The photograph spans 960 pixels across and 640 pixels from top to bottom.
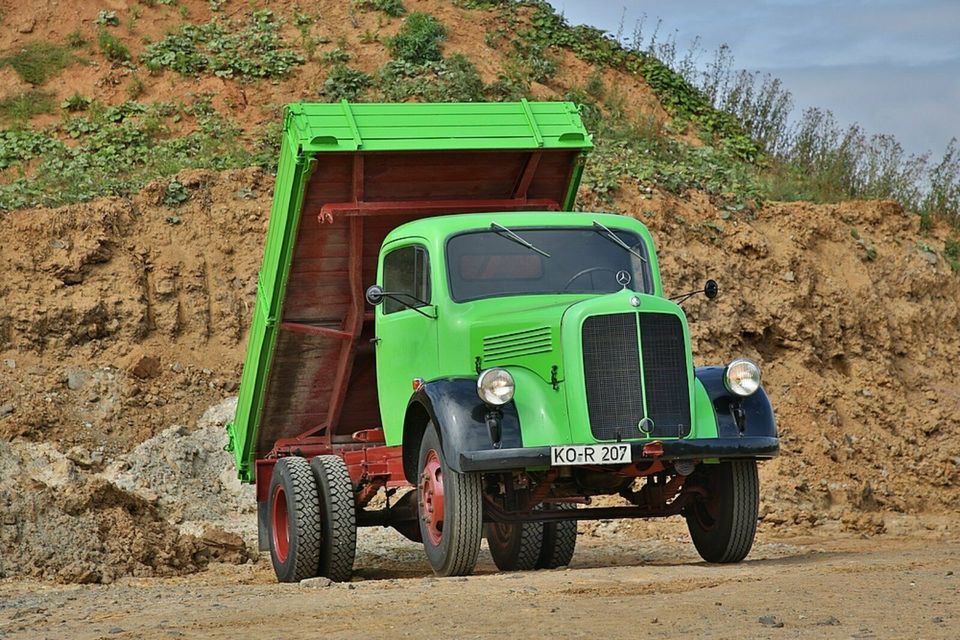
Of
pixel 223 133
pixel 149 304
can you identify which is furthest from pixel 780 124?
pixel 149 304

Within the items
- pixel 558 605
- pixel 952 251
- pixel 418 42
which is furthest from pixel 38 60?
pixel 558 605

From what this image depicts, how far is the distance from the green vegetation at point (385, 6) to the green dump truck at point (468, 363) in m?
14.3

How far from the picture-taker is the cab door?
10.3 m

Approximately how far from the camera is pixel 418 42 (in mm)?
24016

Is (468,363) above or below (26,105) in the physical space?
below

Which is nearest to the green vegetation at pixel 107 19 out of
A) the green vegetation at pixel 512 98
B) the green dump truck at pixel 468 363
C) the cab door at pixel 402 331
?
the green vegetation at pixel 512 98

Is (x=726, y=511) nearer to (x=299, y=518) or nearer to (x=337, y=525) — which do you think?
(x=337, y=525)

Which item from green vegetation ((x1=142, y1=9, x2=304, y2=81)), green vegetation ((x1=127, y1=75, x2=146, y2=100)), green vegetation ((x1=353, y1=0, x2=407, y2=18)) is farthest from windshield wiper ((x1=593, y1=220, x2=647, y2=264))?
green vegetation ((x1=353, y1=0, x2=407, y2=18))

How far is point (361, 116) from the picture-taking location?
35.3 ft

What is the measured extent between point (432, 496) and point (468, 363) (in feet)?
3.14

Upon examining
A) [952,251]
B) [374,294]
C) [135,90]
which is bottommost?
[374,294]

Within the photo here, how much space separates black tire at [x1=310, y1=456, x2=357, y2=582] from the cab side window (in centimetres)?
135

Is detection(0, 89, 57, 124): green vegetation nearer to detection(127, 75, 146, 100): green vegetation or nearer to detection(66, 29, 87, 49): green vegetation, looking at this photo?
detection(127, 75, 146, 100): green vegetation

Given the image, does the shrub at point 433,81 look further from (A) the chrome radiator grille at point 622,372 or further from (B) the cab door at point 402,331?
(A) the chrome radiator grille at point 622,372
